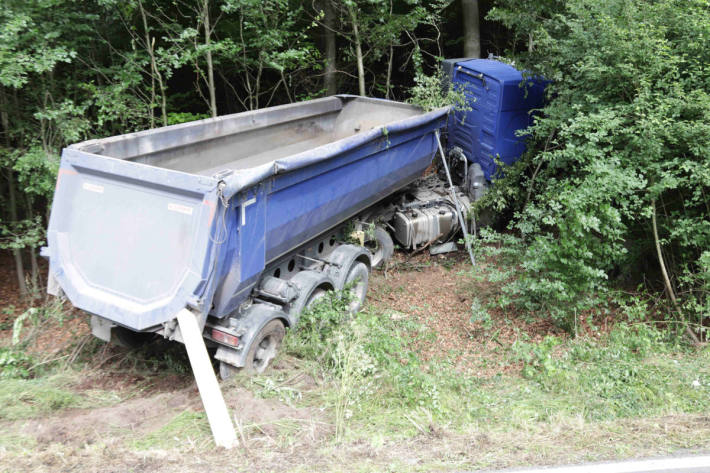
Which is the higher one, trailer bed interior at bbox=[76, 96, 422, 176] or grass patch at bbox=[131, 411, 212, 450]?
trailer bed interior at bbox=[76, 96, 422, 176]

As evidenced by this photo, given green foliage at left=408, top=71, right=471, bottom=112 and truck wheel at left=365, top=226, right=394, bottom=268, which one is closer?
truck wheel at left=365, top=226, right=394, bottom=268

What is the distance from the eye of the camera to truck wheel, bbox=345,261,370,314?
620 centimetres

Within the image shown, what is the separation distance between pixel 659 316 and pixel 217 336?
4851 millimetres

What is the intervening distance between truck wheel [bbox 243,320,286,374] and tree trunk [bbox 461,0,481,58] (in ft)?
27.4

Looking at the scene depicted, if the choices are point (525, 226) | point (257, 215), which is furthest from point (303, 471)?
point (525, 226)

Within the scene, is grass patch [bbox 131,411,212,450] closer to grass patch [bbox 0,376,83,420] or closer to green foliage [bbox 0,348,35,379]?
grass patch [bbox 0,376,83,420]

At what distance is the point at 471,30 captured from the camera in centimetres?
1140

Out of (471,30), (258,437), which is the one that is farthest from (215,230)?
(471,30)

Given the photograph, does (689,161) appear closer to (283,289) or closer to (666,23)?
(666,23)

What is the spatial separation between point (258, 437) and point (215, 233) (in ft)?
4.89

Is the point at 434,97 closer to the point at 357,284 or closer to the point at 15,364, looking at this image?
the point at 357,284

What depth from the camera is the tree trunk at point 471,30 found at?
11375 millimetres

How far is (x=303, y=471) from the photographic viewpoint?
3.29m

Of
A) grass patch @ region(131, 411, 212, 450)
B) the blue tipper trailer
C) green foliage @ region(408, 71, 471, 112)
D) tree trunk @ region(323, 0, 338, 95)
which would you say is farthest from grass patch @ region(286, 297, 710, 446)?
tree trunk @ region(323, 0, 338, 95)
